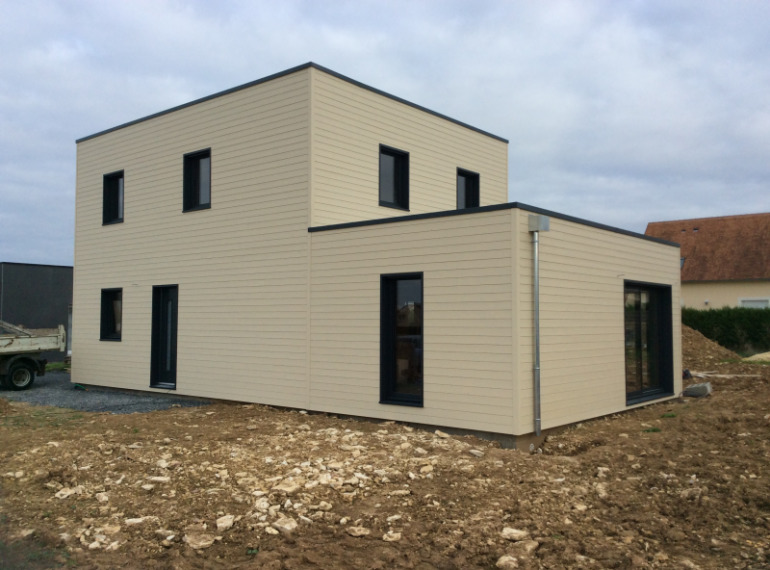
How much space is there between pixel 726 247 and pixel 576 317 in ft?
90.9

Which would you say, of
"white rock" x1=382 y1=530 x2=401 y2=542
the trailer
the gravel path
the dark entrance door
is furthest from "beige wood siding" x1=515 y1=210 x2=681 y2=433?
the trailer

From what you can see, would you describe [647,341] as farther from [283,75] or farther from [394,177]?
[283,75]

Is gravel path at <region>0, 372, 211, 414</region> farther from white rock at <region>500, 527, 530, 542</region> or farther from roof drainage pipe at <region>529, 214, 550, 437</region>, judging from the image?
white rock at <region>500, 527, 530, 542</region>

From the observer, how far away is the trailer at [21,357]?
15.2 meters

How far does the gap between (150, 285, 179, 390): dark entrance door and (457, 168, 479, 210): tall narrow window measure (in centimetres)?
644

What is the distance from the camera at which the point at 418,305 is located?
962cm

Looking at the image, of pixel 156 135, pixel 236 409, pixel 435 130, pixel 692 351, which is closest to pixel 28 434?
pixel 236 409

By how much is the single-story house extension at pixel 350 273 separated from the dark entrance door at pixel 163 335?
4 centimetres

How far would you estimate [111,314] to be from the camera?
15086 millimetres

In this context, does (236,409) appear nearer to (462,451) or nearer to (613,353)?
(462,451)

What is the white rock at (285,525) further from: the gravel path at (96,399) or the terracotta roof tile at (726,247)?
the terracotta roof tile at (726,247)

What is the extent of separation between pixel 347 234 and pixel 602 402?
4.66 meters

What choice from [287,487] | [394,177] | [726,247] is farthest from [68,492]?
[726,247]

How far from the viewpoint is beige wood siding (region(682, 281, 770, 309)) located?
31.2m
